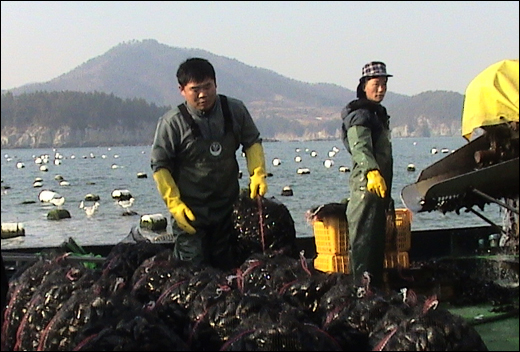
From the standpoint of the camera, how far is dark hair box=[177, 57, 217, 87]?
4812mm

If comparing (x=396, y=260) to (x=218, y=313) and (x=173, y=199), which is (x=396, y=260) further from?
(x=218, y=313)

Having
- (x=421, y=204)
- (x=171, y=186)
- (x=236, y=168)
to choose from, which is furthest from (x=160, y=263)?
(x=421, y=204)

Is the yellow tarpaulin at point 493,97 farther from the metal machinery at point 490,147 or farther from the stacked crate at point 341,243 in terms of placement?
the stacked crate at point 341,243

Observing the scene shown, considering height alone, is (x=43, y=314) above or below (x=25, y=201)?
above

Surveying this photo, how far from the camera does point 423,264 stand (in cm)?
654

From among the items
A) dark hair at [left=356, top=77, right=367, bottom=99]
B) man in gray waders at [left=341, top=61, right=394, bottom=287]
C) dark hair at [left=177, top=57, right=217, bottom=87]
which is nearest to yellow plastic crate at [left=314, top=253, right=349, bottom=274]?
man in gray waders at [left=341, top=61, right=394, bottom=287]

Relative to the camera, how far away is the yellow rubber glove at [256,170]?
16.9 ft

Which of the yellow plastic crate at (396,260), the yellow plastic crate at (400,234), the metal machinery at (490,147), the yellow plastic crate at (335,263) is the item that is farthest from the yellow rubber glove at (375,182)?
the yellow plastic crate at (396,260)

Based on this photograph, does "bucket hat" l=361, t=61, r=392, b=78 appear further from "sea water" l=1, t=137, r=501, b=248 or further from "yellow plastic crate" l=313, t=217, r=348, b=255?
"sea water" l=1, t=137, r=501, b=248

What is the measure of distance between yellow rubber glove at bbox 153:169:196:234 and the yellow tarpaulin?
84.2 inches

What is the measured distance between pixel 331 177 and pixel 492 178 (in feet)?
125

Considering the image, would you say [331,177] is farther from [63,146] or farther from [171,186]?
[63,146]

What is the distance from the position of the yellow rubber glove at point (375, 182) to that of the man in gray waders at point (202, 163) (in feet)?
2.56

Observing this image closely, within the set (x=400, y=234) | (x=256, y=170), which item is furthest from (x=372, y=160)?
(x=400, y=234)
